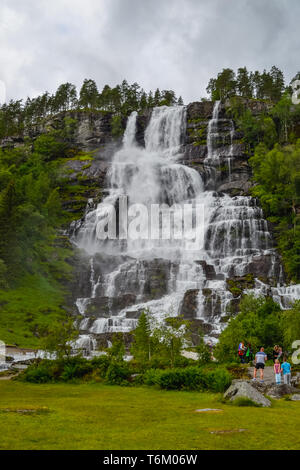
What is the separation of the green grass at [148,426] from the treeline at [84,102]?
10135cm

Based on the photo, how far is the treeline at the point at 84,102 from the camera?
4355 inches

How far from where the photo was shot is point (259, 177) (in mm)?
73188

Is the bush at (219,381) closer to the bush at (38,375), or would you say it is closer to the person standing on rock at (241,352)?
the person standing on rock at (241,352)

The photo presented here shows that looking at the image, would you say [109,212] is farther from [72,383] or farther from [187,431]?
[187,431]

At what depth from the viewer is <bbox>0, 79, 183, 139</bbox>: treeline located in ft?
363

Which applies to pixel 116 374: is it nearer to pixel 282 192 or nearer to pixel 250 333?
pixel 250 333

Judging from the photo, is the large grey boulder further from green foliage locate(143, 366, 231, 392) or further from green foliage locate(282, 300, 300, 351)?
green foliage locate(282, 300, 300, 351)

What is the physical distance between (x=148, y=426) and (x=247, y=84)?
108 meters

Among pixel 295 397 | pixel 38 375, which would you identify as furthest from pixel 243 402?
pixel 38 375

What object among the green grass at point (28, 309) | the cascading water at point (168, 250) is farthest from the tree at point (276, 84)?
the green grass at point (28, 309)

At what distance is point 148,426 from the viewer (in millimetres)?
9625

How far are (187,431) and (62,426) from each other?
286cm

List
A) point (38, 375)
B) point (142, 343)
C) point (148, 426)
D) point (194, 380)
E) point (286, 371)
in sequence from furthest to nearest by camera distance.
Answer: point (142, 343) < point (38, 375) < point (194, 380) < point (286, 371) < point (148, 426)

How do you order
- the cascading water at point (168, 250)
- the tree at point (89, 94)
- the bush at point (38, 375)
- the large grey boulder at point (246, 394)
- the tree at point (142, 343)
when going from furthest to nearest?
the tree at point (89, 94) < the cascading water at point (168, 250) < the tree at point (142, 343) < the bush at point (38, 375) < the large grey boulder at point (246, 394)
